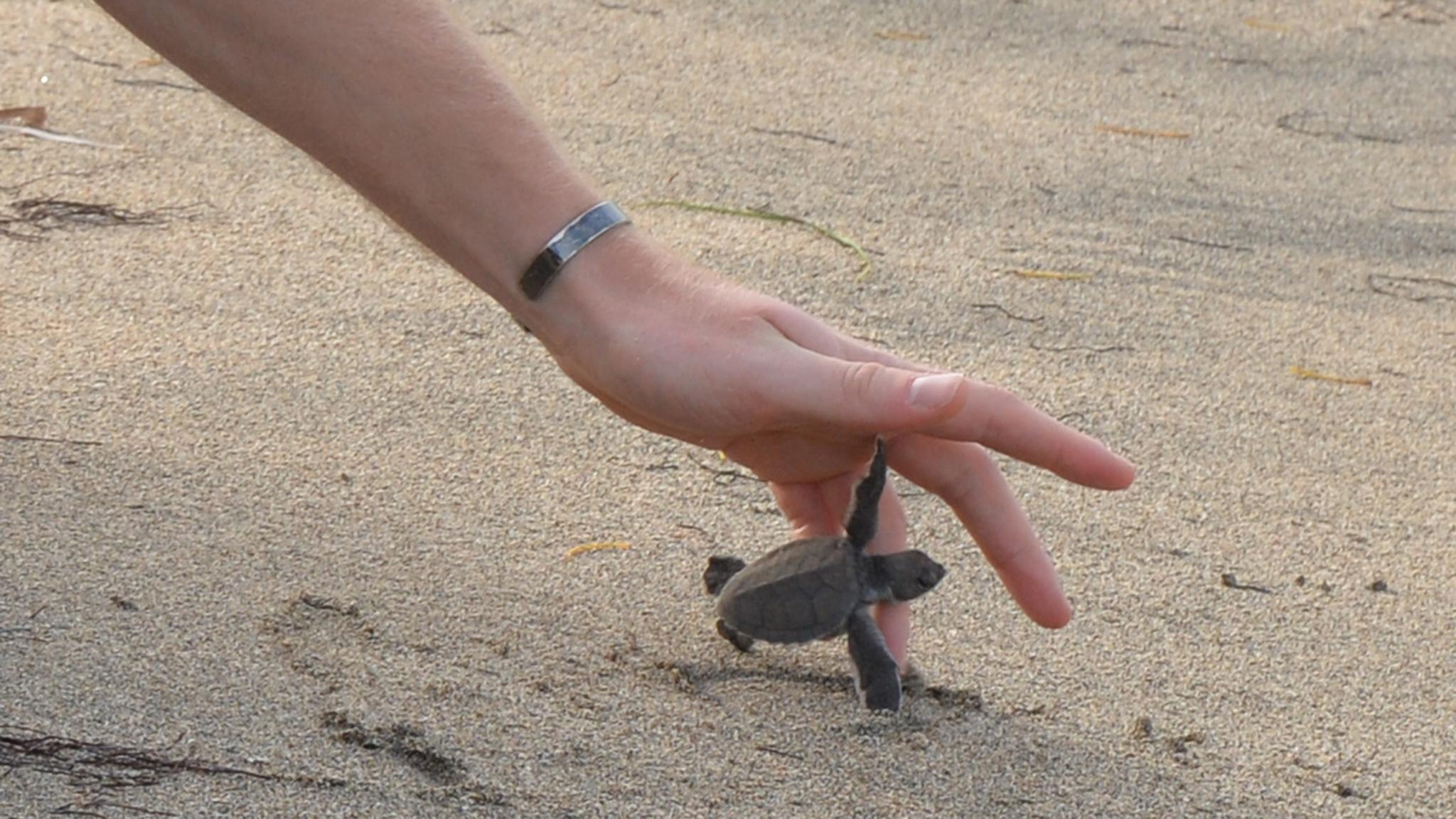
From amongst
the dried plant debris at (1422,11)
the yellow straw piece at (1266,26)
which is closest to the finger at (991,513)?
the yellow straw piece at (1266,26)

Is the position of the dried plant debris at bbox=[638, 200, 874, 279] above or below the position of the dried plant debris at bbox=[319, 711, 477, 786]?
above

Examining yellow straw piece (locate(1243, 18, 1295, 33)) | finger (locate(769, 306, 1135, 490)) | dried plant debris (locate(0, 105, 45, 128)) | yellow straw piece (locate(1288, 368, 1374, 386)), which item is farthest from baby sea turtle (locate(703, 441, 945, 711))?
yellow straw piece (locate(1243, 18, 1295, 33))

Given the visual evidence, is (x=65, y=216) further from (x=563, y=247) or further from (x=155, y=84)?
(x=563, y=247)

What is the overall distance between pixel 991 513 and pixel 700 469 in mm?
633

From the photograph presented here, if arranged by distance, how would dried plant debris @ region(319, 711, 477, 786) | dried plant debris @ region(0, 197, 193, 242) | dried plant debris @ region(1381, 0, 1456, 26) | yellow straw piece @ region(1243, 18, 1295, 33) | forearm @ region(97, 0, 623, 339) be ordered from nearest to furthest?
forearm @ region(97, 0, 623, 339), dried plant debris @ region(319, 711, 477, 786), dried plant debris @ region(0, 197, 193, 242), yellow straw piece @ region(1243, 18, 1295, 33), dried plant debris @ region(1381, 0, 1456, 26)

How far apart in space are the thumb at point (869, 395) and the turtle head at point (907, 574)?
24 centimetres

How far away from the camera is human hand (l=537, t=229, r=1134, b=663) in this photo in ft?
4.18

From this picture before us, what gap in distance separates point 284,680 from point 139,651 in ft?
0.47

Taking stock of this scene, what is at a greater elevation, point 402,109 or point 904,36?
point 904,36

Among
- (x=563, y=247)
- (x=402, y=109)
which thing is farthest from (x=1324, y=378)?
(x=402, y=109)

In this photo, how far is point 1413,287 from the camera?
274cm

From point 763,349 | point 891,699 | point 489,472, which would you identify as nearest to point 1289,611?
point 891,699

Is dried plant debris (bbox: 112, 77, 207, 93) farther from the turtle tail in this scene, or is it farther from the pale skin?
the turtle tail

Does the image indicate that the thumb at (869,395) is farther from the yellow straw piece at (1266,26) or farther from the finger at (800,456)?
the yellow straw piece at (1266,26)
